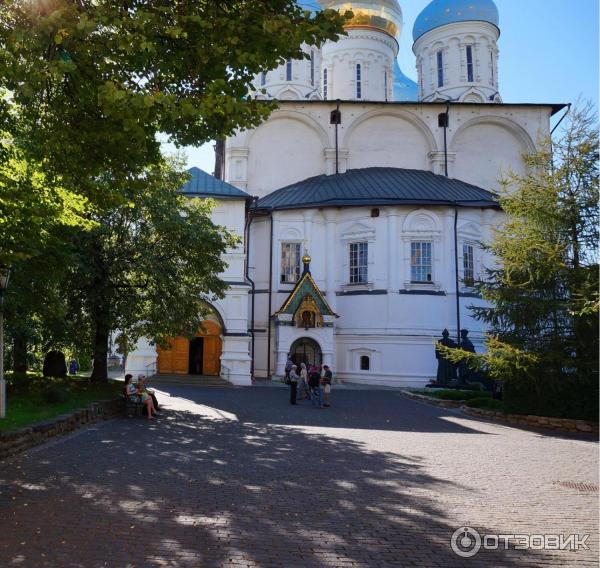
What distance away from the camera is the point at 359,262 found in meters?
32.6

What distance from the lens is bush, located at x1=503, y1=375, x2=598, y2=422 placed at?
15.2 metres

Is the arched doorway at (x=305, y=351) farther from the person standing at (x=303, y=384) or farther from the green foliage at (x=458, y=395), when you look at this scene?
the green foliage at (x=458, y=395)

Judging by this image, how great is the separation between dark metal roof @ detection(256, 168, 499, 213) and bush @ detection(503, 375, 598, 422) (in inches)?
672

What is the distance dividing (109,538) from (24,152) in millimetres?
8238

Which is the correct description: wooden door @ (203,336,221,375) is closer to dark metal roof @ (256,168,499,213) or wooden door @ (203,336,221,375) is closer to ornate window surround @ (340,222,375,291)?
ornate window surround @ (340,222,375,291)

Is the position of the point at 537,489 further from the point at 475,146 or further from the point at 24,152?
the point at 475,146

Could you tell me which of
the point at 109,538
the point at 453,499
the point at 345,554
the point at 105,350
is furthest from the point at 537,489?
the point at 105,350

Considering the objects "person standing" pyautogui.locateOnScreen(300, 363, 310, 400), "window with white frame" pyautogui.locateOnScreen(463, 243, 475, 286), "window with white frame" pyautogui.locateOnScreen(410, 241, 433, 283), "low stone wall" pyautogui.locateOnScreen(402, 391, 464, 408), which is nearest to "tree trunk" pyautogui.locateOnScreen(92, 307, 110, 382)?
"person standing" pyautogui.locateOnScreen(300, 363, 310, 400)

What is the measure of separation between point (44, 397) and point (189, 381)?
14.4 meters

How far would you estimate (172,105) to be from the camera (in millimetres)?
6762

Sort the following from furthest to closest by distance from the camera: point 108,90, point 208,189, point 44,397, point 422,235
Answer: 1. point 422,235
2. point 208,189
3. point 44,397
4. point 108,90

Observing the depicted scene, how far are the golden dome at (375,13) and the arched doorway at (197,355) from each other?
86.5ft

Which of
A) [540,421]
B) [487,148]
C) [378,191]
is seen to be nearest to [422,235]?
[378,191]

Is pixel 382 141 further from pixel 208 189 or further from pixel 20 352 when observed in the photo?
pixel 20 352
